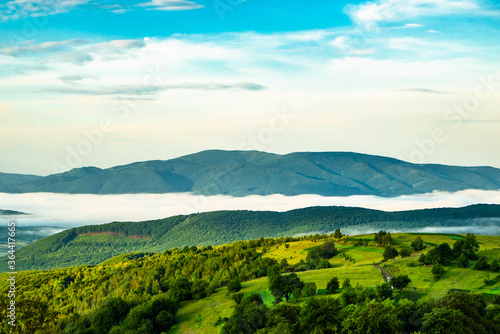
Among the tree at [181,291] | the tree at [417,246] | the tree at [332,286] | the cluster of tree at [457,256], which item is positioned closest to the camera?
the tree at [332,286]

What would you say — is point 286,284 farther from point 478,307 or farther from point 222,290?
point 478,307

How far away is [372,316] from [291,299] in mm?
31881

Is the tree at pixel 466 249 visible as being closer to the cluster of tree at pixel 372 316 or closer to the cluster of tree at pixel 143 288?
the cluster of tree at pixel 372 316

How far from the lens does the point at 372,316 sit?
284 feet

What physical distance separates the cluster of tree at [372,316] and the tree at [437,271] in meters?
17.8

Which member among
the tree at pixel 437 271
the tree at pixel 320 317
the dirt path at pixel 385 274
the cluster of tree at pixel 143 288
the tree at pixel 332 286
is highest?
the tree at pixel 437 271

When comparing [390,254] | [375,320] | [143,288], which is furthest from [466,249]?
[143,288]

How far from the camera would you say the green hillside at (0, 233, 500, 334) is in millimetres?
89062

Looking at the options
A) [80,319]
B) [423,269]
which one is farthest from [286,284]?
[80,319]

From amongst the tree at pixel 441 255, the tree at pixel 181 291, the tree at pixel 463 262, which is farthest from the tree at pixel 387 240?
the tree at pixel 181 291

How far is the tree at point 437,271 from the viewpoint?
11785 cm

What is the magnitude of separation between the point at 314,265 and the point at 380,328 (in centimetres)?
7591

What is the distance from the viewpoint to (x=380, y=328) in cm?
8581

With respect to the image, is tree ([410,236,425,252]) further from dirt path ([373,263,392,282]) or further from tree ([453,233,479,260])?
dirt path ([373,263,392,282])
